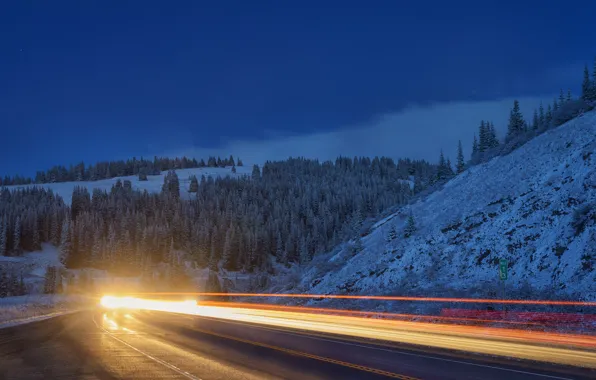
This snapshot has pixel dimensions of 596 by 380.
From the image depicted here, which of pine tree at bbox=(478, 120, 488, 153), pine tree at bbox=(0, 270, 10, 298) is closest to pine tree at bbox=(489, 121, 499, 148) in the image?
pine tree at bbox=(478, 120, 488, 153)

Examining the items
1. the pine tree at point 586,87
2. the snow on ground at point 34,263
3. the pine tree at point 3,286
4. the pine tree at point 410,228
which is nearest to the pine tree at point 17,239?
the snow on ground at point 34,263

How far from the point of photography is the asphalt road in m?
12.0

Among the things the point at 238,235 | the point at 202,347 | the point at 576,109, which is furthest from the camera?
the point at 238,235

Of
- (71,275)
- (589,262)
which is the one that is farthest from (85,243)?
(589,262)

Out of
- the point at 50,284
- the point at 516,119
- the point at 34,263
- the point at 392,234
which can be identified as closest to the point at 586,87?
the point at 516,119

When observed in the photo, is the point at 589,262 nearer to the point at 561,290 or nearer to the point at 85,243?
the point at 561,290

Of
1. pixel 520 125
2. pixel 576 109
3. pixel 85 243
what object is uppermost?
pixel 520 125

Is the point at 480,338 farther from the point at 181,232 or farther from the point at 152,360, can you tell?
the point at 181,232

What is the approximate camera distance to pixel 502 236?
37.7m

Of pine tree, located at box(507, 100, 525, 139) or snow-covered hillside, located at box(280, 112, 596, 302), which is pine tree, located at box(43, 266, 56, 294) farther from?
pine tree, located at box(507, 100, 525, 139)

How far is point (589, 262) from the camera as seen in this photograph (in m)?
27.2

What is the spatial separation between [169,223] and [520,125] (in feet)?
416

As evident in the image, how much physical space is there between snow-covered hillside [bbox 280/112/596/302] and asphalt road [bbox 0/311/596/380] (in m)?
13.3

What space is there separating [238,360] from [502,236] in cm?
2936
